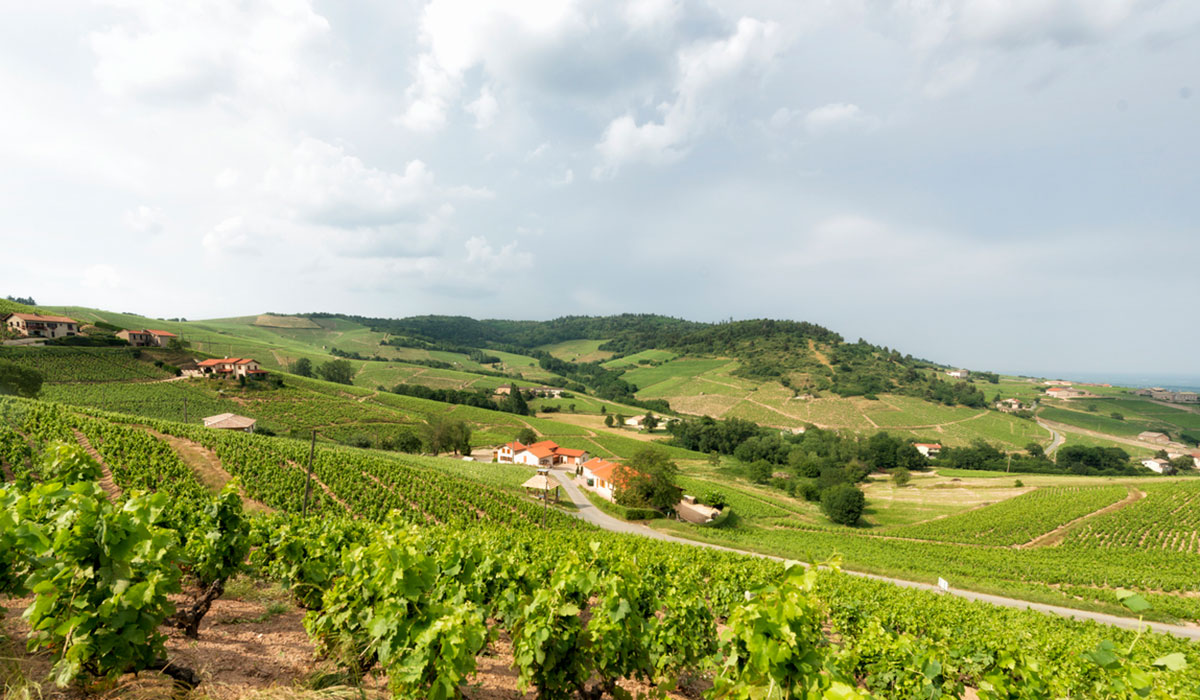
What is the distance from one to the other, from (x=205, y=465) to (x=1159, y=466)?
15761cm

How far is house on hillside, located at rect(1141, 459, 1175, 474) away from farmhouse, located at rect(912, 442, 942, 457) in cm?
3958

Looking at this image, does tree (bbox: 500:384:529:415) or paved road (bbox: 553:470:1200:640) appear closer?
paved road (bbox: 553:470:1200:640)

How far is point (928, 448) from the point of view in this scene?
96.1m

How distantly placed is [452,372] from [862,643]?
151497 millimetres

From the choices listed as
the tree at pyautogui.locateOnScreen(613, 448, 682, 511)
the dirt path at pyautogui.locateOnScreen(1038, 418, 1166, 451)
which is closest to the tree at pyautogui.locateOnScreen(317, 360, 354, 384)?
the tree at pyautogui.locateOnScreen(613, 448, 682, 511)

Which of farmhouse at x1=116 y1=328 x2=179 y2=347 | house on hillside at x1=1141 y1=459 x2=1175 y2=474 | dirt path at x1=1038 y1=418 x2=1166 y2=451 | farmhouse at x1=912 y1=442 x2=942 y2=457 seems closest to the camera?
farmhouse at x1=116 y1=328 x2=179 y2=347

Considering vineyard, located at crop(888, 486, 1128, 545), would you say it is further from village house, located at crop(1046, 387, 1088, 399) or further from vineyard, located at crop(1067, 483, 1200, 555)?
village house, located at crop(1046, 387, 1088, 399)

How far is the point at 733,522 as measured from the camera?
149ft

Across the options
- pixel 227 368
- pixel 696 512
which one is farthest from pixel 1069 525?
pixel 227 368

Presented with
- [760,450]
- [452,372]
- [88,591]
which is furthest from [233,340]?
[88,591]

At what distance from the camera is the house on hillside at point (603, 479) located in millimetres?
46375

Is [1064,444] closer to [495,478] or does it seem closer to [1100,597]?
[1100,597]

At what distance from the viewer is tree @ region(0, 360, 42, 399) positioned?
4744 centimetres

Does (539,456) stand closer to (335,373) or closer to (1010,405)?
(335,373)
